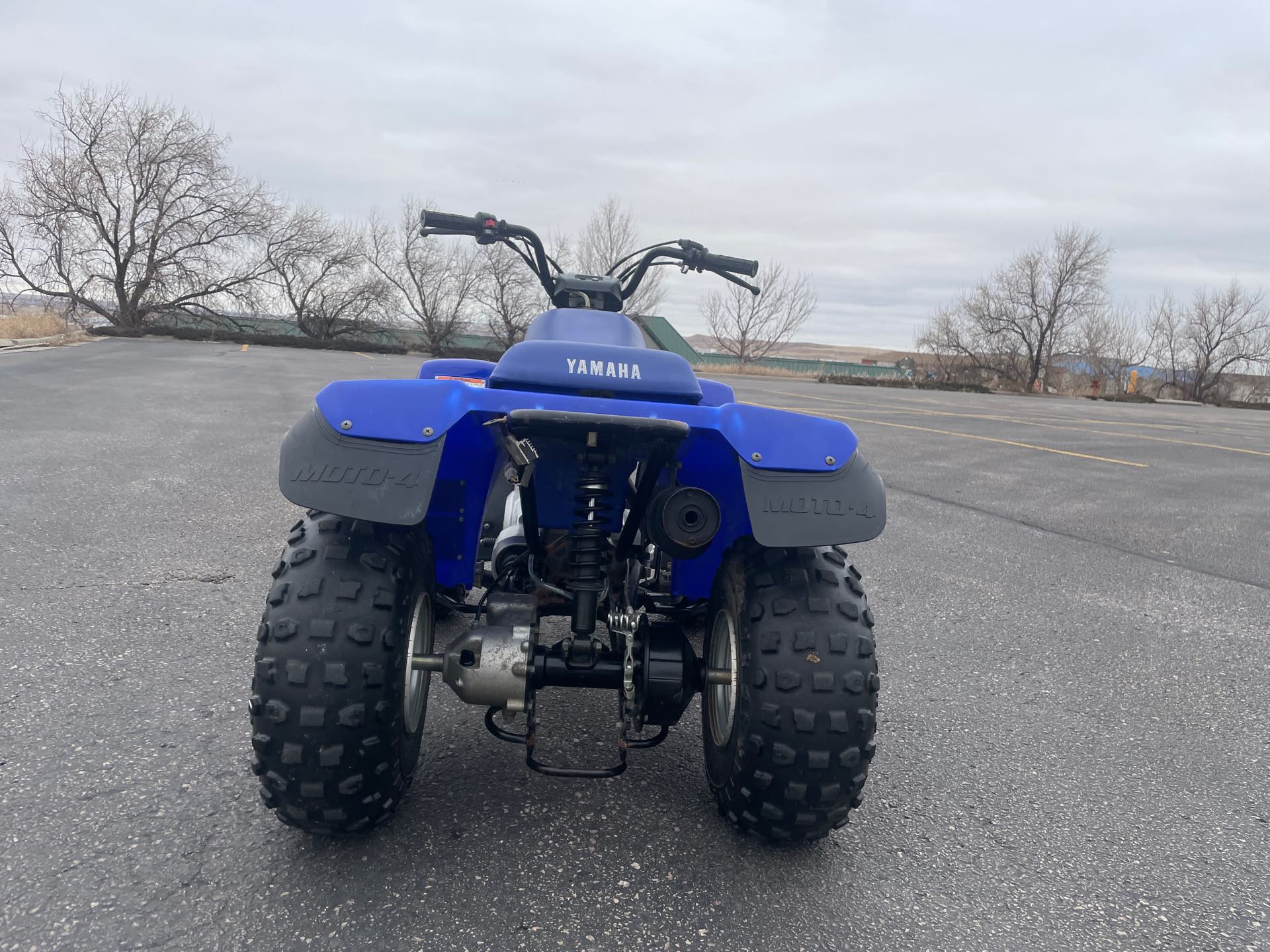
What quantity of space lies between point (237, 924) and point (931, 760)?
207 cm

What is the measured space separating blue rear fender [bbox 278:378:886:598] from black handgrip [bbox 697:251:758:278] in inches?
80.6

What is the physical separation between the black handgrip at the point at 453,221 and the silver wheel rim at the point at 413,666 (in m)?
1.92

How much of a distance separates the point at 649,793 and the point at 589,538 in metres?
0.87

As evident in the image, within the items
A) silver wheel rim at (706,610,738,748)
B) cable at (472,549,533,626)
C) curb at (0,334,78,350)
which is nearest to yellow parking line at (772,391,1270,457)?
cable at (472,549,533,626)

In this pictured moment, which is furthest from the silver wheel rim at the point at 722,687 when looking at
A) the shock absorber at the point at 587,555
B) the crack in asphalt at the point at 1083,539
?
the crack in asphalt at the point at 1083,539

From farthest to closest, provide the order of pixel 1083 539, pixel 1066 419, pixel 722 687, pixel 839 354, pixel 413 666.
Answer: pixel 839 354 → pixel 1066 419 → pixel 1083 539 → pixel 722 687 → pixel 413 666

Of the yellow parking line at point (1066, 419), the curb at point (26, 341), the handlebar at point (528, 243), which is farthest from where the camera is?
the curb at point (26, 341)

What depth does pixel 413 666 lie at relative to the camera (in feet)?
6.88

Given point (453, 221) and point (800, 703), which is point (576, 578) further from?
point (453, 221)

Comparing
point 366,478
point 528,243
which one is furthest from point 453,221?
point 366,478

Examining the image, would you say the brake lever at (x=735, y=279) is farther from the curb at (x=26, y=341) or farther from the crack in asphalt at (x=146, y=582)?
the curb at (x=26, y=341)

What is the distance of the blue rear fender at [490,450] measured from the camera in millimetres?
A: 1858

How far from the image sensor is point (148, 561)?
4.29 m

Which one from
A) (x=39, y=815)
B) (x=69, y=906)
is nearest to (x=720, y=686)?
(x=69, y=906)
